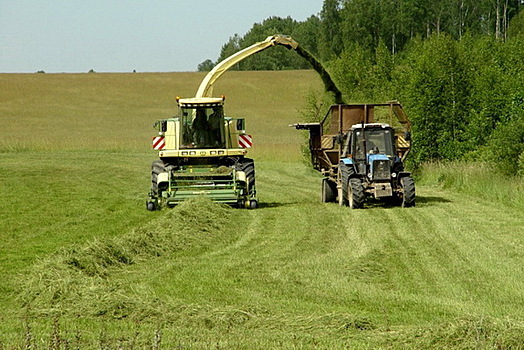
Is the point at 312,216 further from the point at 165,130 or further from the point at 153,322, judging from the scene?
the point at 153,322

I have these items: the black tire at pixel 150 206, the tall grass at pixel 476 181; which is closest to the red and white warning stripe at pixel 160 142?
the black tire at pixel 150 206

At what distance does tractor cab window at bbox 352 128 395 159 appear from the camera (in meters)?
19.1

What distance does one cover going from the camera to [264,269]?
448 inches

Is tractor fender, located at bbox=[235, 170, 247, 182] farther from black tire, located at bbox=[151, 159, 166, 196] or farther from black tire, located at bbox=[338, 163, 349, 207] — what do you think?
black tire, located at bbox=[338, 163, 349, 207]

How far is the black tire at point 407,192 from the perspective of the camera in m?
18.6

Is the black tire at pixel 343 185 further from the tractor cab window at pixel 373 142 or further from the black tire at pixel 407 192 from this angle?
the black tire at pixel 407 192

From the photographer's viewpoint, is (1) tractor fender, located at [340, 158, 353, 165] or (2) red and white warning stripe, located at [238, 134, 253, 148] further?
(2) red and white warning stripe, located at [238, 134, 253, 148]

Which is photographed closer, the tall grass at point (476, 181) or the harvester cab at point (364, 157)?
the harvester cab at point (364, 157)

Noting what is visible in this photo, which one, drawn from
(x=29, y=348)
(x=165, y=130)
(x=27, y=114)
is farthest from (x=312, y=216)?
(x=27, y=114)

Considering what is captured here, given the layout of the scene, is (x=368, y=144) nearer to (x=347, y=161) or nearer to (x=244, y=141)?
(x=347, y=161)

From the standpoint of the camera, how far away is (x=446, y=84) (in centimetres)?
2638

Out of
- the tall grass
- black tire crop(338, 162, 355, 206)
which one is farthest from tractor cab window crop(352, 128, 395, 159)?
the tall grass

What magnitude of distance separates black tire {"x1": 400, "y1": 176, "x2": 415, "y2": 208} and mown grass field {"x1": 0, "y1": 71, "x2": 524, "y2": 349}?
0.24 meters

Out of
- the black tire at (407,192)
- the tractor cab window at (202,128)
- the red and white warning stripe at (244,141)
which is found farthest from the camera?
the red and white warning stripe at (244,141)
